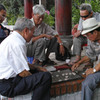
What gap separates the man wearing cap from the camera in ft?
7.06

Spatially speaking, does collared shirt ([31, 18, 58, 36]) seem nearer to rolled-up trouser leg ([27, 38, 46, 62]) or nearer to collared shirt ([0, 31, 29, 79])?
rolled-up trouser leg ([27, 38, 46, 62])

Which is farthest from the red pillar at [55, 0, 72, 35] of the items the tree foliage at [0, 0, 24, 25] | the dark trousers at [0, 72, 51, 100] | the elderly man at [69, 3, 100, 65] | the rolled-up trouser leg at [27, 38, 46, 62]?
the tree foliage at [0, 0, 24, 25]

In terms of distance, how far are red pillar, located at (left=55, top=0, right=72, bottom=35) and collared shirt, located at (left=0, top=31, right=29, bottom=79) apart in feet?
10.4

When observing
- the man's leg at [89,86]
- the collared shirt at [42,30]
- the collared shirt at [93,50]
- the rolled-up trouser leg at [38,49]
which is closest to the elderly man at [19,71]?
the man's leg at [89,86]

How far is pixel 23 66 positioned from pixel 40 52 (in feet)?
5.49

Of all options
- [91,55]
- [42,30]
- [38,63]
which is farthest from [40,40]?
[91,55]

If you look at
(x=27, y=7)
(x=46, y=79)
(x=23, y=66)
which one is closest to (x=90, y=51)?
(x=46, y=79)

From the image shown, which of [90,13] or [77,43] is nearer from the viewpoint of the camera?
[90,13]

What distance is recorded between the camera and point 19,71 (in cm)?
191

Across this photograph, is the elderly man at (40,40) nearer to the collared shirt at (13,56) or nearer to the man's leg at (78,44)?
the man's leg at (78,44)

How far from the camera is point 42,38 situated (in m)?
3.62

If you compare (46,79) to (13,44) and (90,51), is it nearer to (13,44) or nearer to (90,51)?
(13,44)

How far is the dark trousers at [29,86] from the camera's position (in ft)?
6.50

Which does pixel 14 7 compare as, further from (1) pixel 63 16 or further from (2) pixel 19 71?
(2) pixel 19 71
